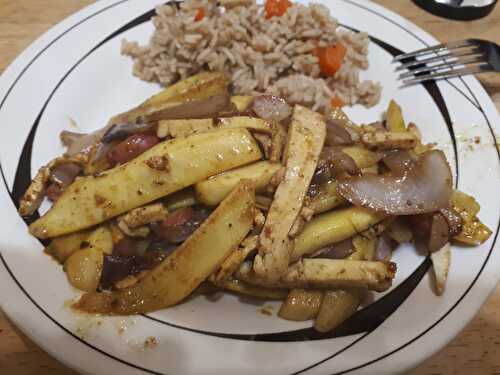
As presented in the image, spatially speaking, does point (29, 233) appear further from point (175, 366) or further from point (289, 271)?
point (289, 271)

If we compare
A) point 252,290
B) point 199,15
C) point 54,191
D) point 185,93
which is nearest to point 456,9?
point 199,15

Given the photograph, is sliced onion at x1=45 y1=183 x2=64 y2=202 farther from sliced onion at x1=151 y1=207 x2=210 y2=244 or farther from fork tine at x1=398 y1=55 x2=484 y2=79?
fork tine at x1=398 y1=55 x2=484 y2=79

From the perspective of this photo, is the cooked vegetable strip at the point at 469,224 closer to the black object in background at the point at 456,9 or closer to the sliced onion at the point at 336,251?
the sliced onion at the point at 336,251

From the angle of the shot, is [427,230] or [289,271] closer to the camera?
[289,271]

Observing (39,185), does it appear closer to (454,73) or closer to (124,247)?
(124,247)

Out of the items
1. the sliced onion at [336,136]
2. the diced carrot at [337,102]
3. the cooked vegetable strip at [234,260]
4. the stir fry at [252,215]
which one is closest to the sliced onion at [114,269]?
the stir fry at [252,215]

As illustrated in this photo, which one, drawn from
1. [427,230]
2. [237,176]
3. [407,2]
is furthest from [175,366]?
[407,2]
